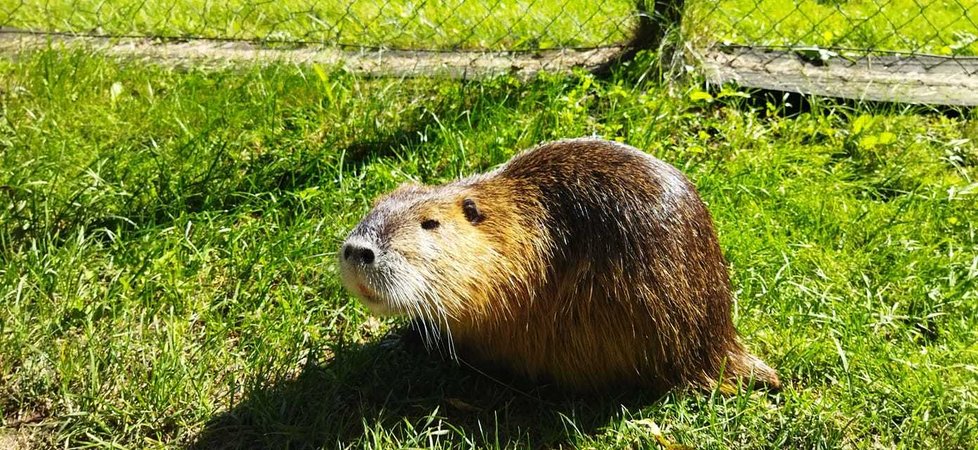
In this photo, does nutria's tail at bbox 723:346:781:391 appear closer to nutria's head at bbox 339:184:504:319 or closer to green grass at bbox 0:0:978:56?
nutria's head at bbox 339:184:504:319

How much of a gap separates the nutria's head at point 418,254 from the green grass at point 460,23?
8.23 ft

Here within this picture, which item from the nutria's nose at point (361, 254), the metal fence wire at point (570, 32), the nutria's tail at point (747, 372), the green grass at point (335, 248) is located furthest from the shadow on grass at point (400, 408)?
the metal fence wire at point (570, 32)

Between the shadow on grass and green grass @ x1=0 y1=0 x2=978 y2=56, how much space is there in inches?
101

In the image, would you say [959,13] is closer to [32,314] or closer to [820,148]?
[820,148]

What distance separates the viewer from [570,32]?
497 centimetres

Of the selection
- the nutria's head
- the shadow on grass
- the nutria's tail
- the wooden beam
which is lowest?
the shadow on grass

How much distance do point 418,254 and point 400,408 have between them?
1.82 feet

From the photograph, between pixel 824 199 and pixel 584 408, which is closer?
pixel 584 408

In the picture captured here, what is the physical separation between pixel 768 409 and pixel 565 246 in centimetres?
82

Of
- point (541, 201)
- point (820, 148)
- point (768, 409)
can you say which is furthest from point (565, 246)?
point (820, 148)

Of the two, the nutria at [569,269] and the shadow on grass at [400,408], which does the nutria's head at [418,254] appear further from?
the shadow on grass at [400,408]

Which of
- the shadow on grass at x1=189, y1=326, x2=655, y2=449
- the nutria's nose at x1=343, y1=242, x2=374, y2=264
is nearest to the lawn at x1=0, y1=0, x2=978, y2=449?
the shadow on grass at x1=189, y1=326, x2=655, y2=449

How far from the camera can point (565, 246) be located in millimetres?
2500

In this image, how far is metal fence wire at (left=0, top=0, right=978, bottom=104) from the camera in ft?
14.5
